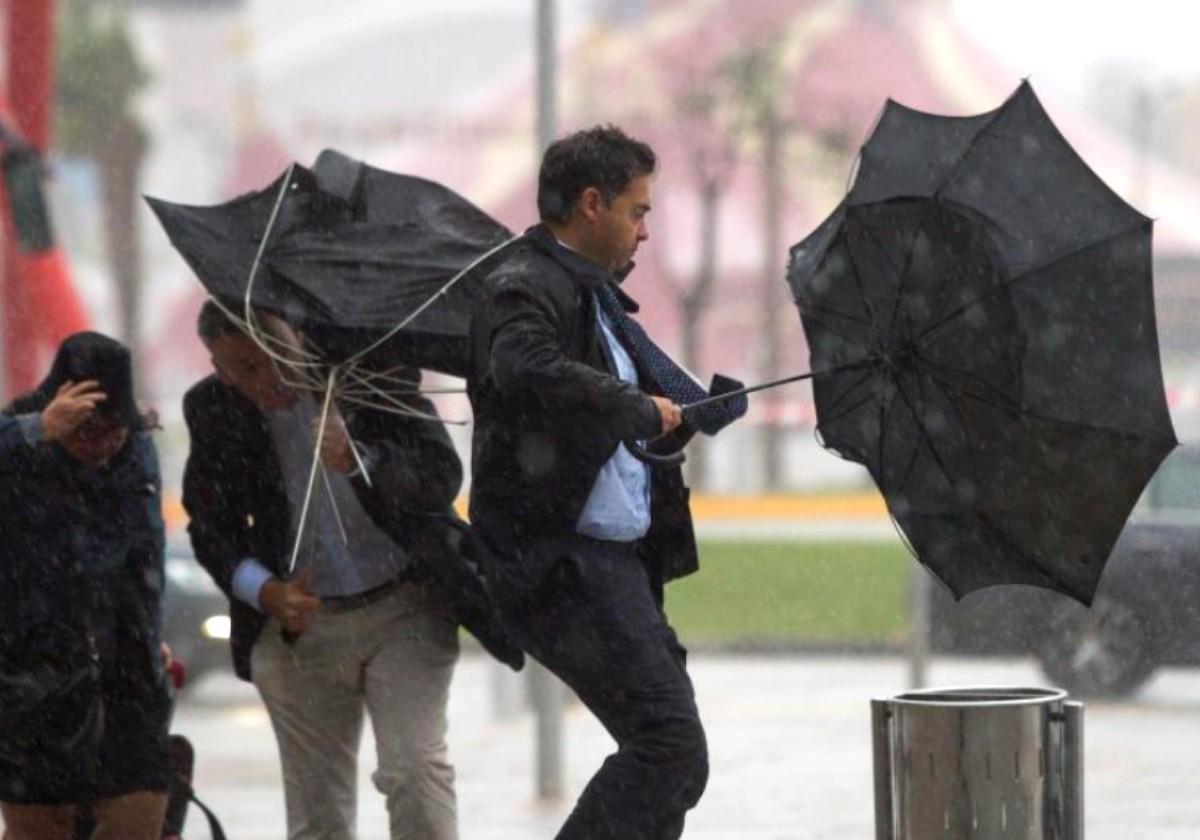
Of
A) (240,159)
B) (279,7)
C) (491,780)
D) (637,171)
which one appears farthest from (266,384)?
(279,7)

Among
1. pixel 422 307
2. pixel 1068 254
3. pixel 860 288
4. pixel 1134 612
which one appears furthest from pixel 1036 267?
pixel 1134 612

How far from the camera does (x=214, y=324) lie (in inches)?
285

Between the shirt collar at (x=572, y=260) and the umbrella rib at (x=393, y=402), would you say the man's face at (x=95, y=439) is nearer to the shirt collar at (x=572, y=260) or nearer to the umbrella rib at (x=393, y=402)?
the umbrella rib at (x=393, y=402)

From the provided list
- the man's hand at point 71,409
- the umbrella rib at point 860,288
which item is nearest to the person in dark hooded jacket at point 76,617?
the man's hand at point 71,409

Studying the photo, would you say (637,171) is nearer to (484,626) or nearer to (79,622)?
(484,626)

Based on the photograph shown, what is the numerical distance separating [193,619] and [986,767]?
37.3ft

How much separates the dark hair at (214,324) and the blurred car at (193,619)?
32.1 feet

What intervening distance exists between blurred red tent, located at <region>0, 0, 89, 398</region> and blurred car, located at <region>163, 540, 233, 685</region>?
4.77 feet

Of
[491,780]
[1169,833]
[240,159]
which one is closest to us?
[1169,833]

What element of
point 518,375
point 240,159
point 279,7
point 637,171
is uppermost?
point 279,7

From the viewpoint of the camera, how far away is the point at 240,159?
70.4 m

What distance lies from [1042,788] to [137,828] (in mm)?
2134

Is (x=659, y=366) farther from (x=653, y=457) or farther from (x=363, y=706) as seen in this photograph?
(x=363, y=706)

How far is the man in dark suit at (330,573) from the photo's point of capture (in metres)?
6.99
